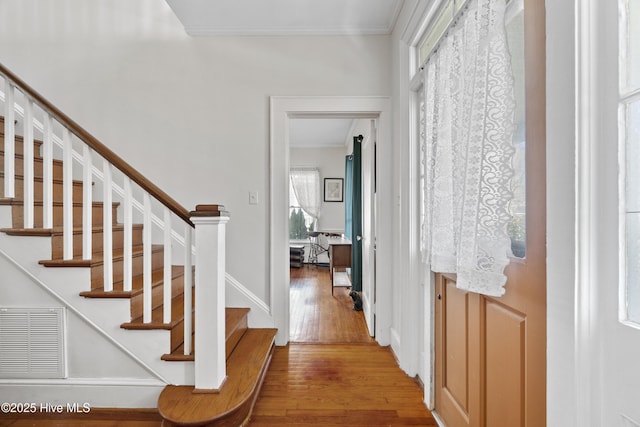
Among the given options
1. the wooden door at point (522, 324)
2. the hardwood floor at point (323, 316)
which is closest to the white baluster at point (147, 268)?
the hardwood floor at point (323, 316)

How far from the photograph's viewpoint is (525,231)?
3.30ft

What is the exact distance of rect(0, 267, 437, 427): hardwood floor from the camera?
5.61ft

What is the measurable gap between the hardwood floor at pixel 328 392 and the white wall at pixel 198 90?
72 centimetres

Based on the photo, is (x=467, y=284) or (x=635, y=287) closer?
(x=635, y=287)

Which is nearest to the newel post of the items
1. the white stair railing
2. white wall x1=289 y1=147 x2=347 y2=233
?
the white stair railing

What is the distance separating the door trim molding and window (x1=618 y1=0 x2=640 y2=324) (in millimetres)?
1911

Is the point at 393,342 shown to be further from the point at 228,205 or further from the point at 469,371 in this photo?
the point at 228,205

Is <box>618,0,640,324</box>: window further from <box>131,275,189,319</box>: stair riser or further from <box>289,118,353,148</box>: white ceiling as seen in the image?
<box>289,118,353,148</box>: white ceiling

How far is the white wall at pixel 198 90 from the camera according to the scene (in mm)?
2654

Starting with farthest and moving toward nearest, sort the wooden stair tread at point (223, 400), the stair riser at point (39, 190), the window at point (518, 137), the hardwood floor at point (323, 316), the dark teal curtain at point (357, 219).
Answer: the dark teal curtain at point (357, 219) < the hardwood floor at point (323, 316) < the stair riser at point (39, 190) < the wooden stair tread at point (223, 400) < the window at point (518, 137)

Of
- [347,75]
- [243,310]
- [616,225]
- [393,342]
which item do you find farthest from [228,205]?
[616,225]

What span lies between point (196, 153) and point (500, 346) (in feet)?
8.49

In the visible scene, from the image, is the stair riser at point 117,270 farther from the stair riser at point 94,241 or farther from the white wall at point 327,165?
the white wall at point 327,165

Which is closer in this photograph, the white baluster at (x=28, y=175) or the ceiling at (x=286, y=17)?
the white baluster at (x=28, y=175)
